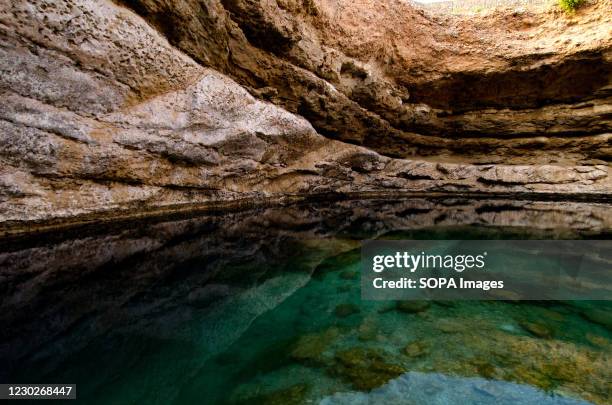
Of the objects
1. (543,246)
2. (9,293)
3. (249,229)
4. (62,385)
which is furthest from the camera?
(249,229)

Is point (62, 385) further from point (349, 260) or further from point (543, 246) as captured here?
point (543, 246)

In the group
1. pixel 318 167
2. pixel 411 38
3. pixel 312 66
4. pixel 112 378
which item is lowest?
pixel 112 378

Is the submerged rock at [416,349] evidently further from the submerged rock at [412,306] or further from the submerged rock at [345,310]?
the submerged rock at [345,310]

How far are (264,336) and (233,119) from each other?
6.72 m

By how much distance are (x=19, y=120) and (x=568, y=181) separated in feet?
56.6

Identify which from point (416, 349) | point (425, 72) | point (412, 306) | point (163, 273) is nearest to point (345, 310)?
point (412, 306)

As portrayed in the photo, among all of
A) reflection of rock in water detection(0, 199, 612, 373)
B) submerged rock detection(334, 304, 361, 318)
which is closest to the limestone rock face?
reflection of rock in water detection(0, 199, 612, 373)

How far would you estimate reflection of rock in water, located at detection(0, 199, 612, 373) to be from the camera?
2.48 m

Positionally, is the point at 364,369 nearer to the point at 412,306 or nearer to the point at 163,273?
the point at 412,306

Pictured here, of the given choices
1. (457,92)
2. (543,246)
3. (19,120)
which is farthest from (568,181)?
(19,120)

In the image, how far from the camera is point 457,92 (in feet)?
42.8

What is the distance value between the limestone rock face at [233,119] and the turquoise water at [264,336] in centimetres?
214

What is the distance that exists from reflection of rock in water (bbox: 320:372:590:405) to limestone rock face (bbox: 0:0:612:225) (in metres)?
5.73

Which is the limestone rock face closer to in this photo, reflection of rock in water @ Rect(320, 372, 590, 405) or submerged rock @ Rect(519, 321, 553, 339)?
reflection of rock in water @ Rect(320, 372, 590, 405)
